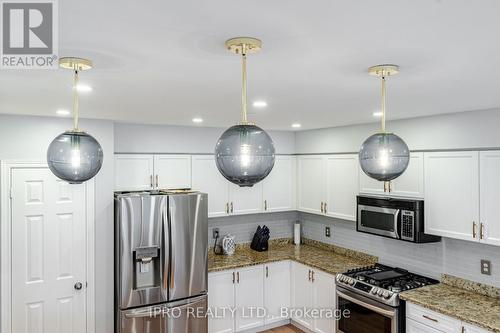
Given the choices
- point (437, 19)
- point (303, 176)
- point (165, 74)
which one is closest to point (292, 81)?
point (165, 74)

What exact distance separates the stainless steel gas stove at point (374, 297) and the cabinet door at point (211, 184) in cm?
172

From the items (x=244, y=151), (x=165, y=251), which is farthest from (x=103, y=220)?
(x=244, y=151)

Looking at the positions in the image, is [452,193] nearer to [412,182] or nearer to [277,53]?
[412,182]

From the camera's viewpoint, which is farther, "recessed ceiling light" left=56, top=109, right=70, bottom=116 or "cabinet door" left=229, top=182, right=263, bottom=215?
"cabinet door" left=229, top=182, right=263, bottom=215

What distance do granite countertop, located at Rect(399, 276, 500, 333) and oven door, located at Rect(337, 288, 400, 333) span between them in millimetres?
243

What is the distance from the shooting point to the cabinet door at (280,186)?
203 inches

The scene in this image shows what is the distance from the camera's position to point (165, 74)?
183 centimetres

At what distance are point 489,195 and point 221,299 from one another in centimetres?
303

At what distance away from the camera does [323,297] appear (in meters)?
4.28

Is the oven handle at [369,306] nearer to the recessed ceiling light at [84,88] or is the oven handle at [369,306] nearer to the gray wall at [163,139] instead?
the gray wall at [163,139]

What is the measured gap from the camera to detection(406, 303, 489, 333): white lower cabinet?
2.79 meters

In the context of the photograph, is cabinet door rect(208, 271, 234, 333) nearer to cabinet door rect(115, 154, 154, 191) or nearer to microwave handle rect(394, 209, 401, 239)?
cabinet door rect(115, 154, 154, 191)

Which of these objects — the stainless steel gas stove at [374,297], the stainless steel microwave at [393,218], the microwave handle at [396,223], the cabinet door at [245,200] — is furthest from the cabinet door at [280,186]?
the microwave handle at [396,223]

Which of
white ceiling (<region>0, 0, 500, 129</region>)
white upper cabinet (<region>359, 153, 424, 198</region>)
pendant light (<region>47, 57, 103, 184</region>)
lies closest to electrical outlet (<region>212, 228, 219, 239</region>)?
white upper cabinet (<region>359, 153, 424, 198</region>)
